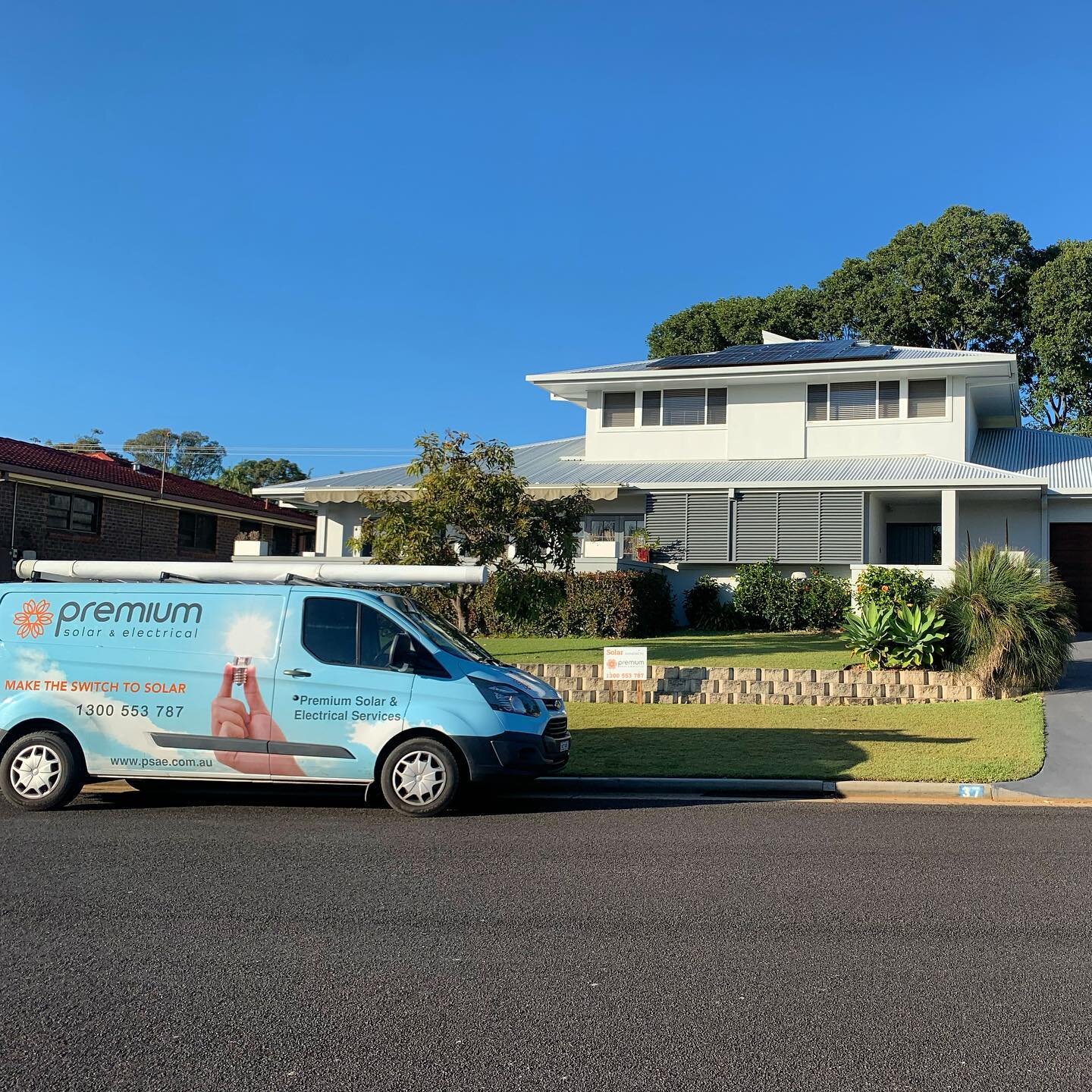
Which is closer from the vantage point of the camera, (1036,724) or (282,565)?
(282,565)

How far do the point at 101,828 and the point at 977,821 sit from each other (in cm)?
679

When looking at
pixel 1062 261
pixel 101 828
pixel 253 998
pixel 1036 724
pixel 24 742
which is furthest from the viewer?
pixel 1062 261

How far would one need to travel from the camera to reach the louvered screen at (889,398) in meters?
26.4

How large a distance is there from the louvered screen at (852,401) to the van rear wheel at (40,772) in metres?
21.3

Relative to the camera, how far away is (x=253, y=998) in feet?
15.7

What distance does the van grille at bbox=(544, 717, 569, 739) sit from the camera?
9.30 m

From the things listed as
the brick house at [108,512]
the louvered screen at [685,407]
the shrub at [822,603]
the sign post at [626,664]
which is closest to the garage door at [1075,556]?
the shrub at [822,603]

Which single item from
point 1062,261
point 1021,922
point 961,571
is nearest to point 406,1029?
point 1021,922

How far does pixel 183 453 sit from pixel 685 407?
57303mm

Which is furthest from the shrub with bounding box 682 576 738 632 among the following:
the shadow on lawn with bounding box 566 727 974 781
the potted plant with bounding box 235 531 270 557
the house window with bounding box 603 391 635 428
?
the shadow on lawn with bounding box 566 727 974 781

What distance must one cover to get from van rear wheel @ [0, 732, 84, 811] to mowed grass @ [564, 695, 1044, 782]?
453 centimetres

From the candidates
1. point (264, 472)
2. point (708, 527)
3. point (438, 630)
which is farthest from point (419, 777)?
point (264, 472)

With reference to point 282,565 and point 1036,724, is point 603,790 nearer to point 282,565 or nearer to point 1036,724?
point 282,565

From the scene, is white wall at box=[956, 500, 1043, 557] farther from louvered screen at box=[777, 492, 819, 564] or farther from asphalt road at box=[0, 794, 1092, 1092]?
asphalt road at box=[0, 794, 1092, 1092]
